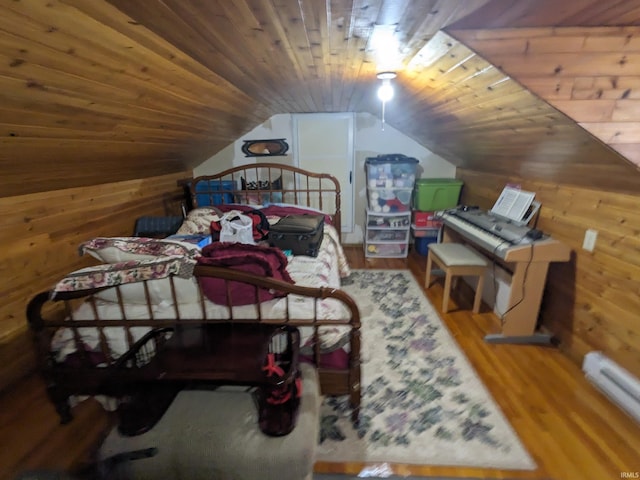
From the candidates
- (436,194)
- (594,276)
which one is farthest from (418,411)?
(436,194)

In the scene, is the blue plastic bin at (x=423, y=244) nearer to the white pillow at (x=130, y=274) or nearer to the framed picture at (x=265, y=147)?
the framed picture at (x=265, y=147)

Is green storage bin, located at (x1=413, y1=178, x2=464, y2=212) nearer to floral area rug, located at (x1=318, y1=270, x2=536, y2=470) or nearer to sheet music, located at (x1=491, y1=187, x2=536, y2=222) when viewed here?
sheet music, located at (x1=491, y1=187, x2=536, y2=222)

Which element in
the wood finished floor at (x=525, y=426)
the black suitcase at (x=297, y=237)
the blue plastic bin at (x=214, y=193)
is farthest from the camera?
the blue plastic bin at (x=214, y=193)

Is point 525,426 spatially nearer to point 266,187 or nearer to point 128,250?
point 128,250

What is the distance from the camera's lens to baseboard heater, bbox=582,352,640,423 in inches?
67.4

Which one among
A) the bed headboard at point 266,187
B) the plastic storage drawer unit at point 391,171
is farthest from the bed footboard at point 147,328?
the plastic storage drawer unit at point 391,171

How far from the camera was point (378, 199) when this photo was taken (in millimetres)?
3859

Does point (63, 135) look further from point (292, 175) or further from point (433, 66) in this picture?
point (292, 175)

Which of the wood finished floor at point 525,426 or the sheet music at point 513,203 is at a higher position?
the sheet music at point 513,203

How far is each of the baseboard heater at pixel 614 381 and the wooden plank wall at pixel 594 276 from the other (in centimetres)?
6

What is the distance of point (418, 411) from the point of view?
5.92 ft

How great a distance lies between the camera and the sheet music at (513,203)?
2578mm

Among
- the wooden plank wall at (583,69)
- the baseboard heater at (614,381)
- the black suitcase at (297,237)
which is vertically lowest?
the baseboard heater at (614,381)

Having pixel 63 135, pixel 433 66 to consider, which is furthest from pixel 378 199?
pixel 63 135
